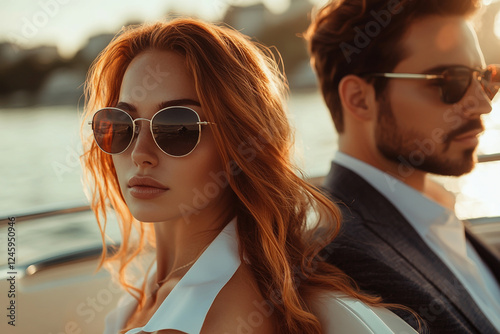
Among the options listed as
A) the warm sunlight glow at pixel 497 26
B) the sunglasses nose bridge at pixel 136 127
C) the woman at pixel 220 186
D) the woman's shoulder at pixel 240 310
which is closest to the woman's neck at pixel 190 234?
the woman at pixel 220 186

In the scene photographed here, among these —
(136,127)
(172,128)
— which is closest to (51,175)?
(136,127)

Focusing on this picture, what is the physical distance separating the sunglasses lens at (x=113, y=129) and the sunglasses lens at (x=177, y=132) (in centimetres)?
9

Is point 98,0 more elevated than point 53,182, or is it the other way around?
point 98,0

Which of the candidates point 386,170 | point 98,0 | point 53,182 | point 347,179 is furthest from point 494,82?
point 53,182

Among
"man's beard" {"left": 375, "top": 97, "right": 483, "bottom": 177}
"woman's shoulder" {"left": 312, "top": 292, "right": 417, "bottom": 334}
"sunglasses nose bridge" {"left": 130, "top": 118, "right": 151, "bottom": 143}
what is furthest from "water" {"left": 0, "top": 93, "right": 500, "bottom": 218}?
"woman's shoulder" {"left": 312, "top": 292, "right": 417, "bottom": 334}

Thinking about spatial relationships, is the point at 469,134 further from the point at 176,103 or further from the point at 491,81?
the point at 176,103

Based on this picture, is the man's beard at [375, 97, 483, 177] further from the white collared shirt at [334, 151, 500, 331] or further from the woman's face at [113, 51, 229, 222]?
the woman's face at [113, 51, 229, 222]

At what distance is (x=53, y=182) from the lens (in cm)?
373

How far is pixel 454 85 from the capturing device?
1.73 m

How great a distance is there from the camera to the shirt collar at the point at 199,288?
114cm

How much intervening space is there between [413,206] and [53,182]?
2.82 m

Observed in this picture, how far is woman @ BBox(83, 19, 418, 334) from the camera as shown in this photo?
1195 millimetres

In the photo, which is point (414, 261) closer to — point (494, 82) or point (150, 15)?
point (494, 82)

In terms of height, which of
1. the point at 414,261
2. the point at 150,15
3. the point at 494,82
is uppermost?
the point at 150,15
